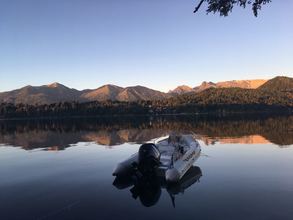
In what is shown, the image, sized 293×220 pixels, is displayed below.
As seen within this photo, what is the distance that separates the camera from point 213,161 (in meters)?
47.3

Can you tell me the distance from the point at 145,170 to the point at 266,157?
67.3ft

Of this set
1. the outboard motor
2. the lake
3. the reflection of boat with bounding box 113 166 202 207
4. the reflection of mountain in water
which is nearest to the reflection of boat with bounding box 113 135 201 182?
the outboard motor

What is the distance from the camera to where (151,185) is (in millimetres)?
35719

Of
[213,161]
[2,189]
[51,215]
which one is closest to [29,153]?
[2,189]

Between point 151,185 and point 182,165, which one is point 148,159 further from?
point 182,165

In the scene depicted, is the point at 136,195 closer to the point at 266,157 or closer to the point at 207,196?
the point at 207,196

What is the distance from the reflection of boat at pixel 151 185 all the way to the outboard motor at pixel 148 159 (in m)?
0.81

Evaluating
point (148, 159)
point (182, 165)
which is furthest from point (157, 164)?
point (182, 165)

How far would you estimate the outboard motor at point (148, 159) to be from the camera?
3688cm

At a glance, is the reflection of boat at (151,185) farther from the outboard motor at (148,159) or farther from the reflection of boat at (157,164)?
the outboard motor at (148,159)

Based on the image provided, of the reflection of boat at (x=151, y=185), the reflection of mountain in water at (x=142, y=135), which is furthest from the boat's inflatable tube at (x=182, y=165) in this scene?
the reflection of mountain in water at (x=142, y=135)

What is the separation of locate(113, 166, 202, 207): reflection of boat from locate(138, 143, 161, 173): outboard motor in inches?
31.9

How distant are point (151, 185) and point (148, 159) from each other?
269 centimetres

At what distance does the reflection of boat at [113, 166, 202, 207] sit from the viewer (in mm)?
31453
